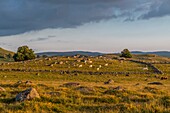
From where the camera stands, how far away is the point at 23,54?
10225cm

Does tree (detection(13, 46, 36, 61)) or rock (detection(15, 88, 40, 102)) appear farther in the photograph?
tree (detection(13, 46, 36, 61))

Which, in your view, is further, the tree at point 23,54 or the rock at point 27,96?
the tree at point 23,54

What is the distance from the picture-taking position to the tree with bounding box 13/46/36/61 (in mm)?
100250

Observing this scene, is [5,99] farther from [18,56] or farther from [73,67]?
[18,56]

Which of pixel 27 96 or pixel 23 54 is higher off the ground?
pixel 23 54

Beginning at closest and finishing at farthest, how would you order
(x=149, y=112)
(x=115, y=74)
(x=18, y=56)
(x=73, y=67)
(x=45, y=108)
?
(x=149, y=112), (x=45, y=108), (x=115, y=74), (x=73, y=67), (x=18, y=56)

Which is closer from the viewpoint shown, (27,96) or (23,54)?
(27,96)

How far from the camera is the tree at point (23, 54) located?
329 ft

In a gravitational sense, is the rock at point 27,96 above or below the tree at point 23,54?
below


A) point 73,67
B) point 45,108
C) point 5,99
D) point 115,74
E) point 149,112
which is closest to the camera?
point 149,112

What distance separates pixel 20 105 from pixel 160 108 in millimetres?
7382

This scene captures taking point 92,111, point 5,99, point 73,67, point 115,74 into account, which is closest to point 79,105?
point 92,111

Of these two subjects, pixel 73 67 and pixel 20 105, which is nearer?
pixel 20 105

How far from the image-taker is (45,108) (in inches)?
632
